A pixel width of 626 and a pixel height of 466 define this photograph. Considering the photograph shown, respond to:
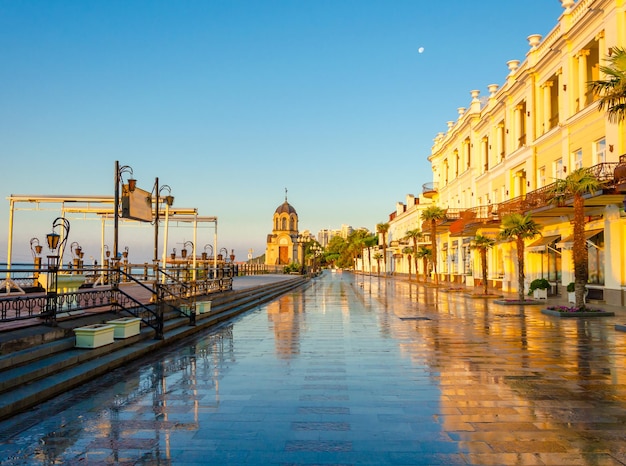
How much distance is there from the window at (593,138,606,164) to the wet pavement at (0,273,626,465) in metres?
12.8

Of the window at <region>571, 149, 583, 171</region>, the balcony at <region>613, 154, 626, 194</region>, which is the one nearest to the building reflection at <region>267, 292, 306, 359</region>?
the balcony at <region>613, 154, 626, 194</region>

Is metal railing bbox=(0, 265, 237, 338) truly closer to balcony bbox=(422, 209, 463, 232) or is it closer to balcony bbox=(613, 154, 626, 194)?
balcony bbox=(613, 154, 626, 194)

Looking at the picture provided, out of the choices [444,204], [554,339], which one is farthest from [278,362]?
[444,204]

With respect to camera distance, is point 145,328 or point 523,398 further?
point 145,328

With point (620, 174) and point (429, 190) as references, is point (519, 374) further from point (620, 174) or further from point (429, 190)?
point (429, 190)

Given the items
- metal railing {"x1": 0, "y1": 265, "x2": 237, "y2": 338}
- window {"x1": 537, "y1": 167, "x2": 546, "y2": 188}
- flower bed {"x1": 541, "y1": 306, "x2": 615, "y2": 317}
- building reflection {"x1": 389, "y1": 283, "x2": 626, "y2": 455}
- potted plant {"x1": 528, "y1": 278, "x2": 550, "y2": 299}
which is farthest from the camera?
window {"x1": 537, "y1": 167, "x2": 546, "y2": 188}

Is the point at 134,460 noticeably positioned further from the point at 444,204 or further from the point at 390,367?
the point at 444,204

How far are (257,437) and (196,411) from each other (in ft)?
4.43

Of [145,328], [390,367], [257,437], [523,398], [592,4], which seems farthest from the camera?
[592,4]

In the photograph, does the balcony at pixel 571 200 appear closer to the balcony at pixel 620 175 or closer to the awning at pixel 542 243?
the balcony at pixel 620 175

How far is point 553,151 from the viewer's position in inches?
1070

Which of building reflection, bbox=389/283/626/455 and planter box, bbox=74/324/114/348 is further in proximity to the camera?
planter box, bbox=74/324/114/348

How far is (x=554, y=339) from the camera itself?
12680 mm

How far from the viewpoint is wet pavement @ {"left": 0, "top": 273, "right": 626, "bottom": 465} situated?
16.5 feet
